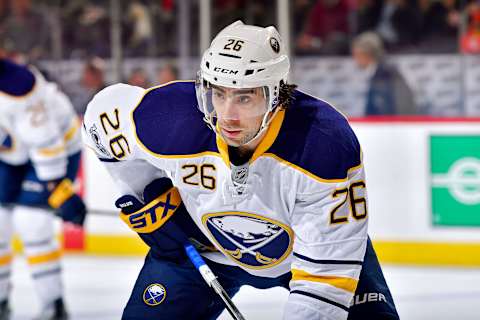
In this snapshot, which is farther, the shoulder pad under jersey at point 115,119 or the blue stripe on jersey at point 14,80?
the blue stripe on jersey at point 14,80

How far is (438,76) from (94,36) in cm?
201

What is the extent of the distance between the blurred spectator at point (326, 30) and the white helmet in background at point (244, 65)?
346 cm

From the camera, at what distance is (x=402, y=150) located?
17.8 ft

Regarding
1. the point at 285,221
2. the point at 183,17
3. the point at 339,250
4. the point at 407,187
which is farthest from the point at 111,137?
the point at 183,17

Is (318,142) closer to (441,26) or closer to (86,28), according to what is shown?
(441,26)

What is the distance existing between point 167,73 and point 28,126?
77.5 inches

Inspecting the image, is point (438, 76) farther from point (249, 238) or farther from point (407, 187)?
point (249, 238)

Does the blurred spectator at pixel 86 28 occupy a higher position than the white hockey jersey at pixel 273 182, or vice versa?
the white hockey jersey at pixel 273 182

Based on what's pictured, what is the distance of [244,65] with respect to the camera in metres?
2.25

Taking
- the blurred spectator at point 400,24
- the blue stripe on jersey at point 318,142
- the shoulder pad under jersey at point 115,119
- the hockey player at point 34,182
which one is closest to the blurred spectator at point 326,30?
the blurred spectator at point 400,24

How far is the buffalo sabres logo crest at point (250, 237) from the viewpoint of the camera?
248 cm

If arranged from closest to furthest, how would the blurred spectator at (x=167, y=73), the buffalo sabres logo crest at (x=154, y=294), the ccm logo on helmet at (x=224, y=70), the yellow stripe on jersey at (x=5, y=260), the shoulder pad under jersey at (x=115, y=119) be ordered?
1. the ccm logo on helmet at (x=224, y=70)
2. the shoulder pad under jersey at (x=115, y=119)
3. the buffalo sabres logo crest at (x=154, y=294)
4. the yellow stripe on jersey at (x=5, y=260)
5. the blurred spectator at (x=167, y=73)

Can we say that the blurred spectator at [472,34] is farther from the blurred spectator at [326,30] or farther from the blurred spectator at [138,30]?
the blurred spectator at [138,30]

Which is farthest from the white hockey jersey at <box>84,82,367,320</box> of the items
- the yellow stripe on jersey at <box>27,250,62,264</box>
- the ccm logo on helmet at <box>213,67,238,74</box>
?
the yellow stripe on jersey at <box>27,250,62,264</box>
